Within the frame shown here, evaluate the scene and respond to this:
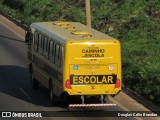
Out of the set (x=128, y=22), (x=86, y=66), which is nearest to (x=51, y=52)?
(x=86, y=66)

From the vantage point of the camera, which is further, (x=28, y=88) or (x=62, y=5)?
(x=62, y=5)

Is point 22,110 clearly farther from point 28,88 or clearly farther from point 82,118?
point 28,88

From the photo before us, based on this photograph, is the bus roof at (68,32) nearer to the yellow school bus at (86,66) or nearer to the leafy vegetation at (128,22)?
the yellow school bus at (86,66)

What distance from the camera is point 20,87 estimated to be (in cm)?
2748

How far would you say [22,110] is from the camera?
22.8 m

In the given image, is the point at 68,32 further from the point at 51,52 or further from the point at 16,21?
the point at 16,21

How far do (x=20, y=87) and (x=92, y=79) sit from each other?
5.86m

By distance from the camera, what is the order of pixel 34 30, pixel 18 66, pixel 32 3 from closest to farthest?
1. pixel 34 30
2. pixel 18 66
3. pixel 32 3

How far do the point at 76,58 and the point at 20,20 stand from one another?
100.0 feet

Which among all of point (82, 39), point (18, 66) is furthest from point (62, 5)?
point (82, 39)

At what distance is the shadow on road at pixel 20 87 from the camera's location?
25.1m

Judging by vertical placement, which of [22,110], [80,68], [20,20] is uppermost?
[80,68]

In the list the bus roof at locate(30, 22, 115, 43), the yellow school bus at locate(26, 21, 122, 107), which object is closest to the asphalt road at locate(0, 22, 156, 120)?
the yellow school bus at locate(26, 21, 122, 107)

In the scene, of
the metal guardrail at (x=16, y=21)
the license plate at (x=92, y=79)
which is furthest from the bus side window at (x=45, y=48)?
the metal guardrail at (x=16, y=21)
